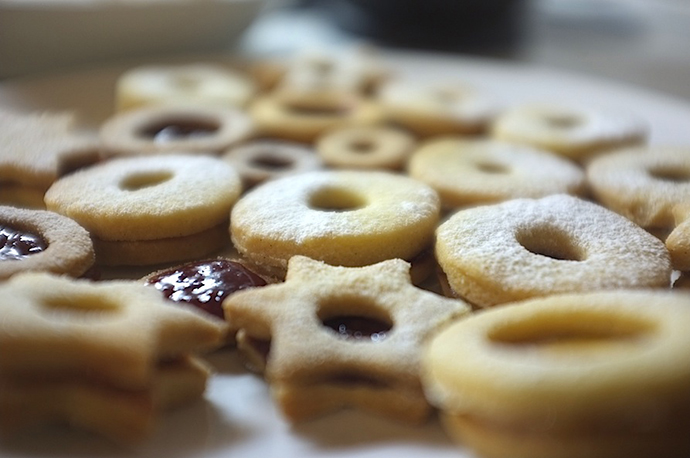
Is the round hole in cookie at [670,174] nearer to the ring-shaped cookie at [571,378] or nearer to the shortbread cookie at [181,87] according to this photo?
the ring-shaped cookie at [571,378]

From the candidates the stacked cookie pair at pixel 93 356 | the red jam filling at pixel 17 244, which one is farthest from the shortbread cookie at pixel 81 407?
the red jam filling at pixel 17 244

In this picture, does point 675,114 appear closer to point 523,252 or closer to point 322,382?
point 523,252

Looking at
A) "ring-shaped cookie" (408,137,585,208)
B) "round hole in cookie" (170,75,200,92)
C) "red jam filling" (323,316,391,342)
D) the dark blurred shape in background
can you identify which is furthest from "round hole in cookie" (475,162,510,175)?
the dark blurred shape in background

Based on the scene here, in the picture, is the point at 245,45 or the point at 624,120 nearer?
the point at 624,120

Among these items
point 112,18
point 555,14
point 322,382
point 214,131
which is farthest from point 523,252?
point 555,14

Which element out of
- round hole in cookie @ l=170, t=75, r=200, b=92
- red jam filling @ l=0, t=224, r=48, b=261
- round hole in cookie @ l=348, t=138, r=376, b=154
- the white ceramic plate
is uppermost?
round hole in cookie @ l=170, t=75, r=200, b=92

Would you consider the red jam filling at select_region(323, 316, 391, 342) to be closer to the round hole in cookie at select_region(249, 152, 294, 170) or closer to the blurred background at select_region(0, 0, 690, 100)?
the round hole in cookie at select_region(249, 152, 294, 170)
